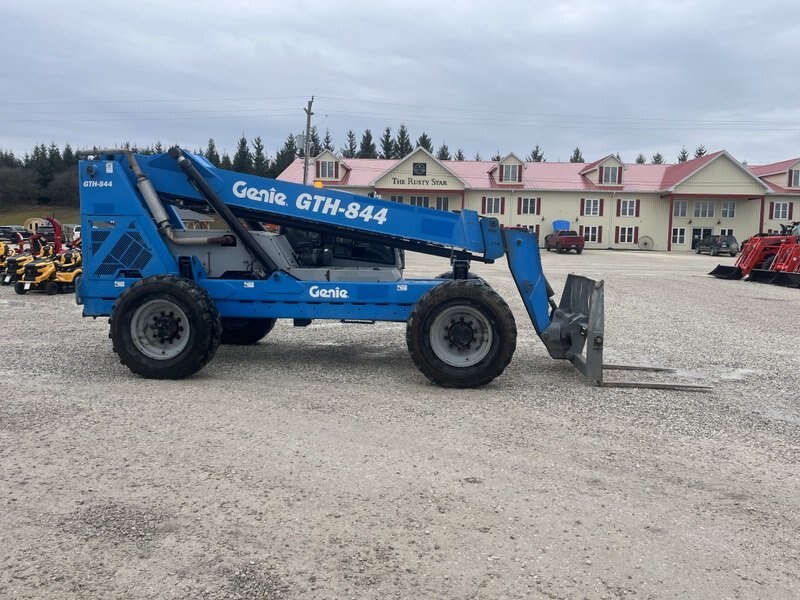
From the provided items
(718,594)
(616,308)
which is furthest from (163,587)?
(616,308)

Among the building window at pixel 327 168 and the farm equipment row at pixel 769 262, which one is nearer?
the farm equipment row at pixel 769 262

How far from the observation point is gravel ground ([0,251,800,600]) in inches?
131

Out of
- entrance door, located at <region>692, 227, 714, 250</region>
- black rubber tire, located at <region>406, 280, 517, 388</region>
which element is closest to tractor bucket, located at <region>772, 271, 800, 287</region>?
black rubber tire, located at <region>406, 280, 517, 388</region>

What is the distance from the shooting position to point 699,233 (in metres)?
59.1

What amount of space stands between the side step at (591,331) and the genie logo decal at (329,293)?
2.48 metres

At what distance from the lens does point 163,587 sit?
3.19 metres

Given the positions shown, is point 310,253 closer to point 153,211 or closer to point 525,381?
point 153,211

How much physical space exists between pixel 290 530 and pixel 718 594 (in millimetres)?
2241

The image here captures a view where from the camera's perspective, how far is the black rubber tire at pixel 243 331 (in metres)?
9.30

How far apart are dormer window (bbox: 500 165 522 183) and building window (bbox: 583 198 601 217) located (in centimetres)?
622

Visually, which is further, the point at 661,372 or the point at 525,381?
the point at 661,372

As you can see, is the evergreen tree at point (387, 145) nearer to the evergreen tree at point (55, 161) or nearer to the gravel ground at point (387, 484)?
the evergreen tree at point (55, 161)

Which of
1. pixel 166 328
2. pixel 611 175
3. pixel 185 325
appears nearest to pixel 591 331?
pixel 185 325

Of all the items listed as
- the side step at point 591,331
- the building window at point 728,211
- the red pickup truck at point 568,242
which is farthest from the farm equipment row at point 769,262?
the building window at point 728,211
